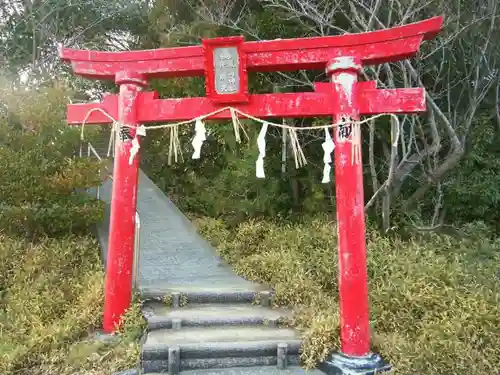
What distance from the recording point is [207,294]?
6098 mm

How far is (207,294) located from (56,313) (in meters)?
2.03

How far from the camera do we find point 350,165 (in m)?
4.71

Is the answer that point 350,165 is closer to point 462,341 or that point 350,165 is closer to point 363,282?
point 363,282

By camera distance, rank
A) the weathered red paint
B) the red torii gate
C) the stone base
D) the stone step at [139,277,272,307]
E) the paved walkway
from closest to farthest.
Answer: the stone base < the red torii gate < the weathered red paint < the stone step at [139,277,272,307] < the paved walkway

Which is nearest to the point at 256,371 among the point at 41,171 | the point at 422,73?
the point at 41,171

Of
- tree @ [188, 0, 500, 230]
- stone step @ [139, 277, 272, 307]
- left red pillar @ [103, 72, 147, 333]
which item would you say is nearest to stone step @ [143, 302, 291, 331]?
stone step @ [139, 277, 272, 307]

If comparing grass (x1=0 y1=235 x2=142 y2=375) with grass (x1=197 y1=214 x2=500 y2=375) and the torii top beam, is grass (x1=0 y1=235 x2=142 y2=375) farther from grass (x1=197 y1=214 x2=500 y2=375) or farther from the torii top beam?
the torii top beam

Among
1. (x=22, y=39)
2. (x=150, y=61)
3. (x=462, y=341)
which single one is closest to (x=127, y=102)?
(x=150, y=61)

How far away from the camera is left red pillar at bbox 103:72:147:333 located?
208 inches

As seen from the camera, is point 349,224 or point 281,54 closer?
point 349,224

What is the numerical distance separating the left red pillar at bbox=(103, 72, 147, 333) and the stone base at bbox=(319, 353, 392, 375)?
8.30 feet

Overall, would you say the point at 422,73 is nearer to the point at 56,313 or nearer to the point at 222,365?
the point at 222,365

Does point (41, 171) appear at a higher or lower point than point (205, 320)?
higher

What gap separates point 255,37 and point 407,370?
7299 mm
